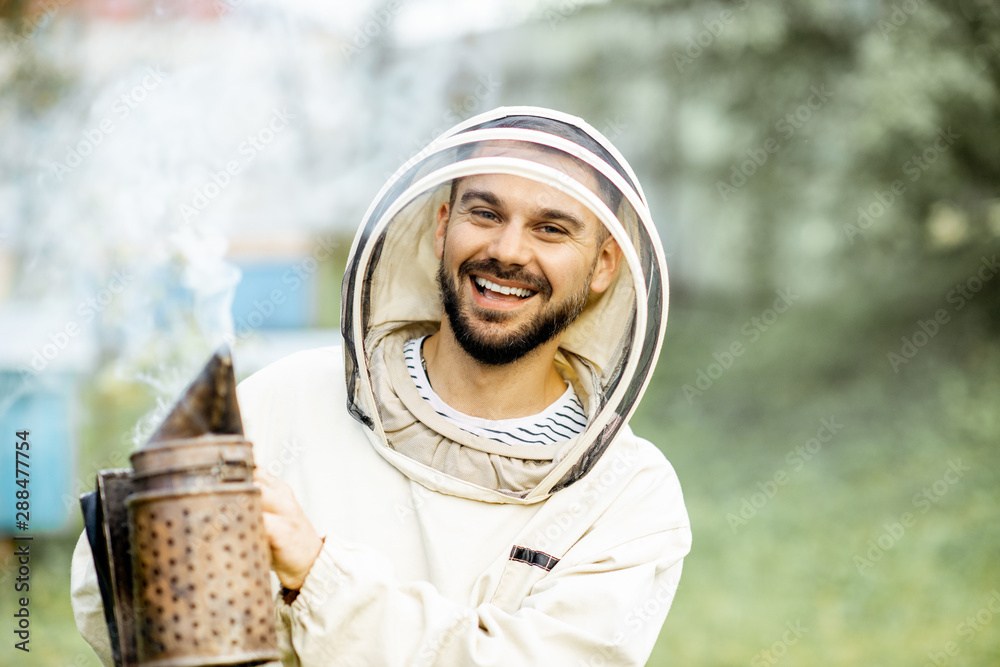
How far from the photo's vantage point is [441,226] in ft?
8.82

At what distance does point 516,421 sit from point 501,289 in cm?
36

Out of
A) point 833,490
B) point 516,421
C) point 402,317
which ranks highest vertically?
point 402,317

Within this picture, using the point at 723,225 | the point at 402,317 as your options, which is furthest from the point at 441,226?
the point at 723,225

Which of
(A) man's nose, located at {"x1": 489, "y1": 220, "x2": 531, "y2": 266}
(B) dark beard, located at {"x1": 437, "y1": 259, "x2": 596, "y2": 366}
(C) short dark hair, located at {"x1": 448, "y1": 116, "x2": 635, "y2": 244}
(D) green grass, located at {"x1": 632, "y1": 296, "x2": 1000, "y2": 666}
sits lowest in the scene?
(D) green grass, located at {"x1": 632, "y1": 296, "x2": 1000, "y2": 666}

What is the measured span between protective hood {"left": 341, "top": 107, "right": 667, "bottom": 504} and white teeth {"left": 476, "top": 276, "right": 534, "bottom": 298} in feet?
0.92

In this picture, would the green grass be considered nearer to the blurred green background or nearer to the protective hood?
the blurred green background

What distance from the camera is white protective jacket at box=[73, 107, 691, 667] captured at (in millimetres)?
2074

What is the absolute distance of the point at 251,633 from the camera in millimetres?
1552

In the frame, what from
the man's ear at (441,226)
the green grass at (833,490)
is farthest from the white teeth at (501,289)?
the green grass at (833,490)

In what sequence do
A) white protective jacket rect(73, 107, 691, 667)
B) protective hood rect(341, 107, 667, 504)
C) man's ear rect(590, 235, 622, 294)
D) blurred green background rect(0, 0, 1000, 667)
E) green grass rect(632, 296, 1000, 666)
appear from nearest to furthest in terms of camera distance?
1. white protective jacket rect(73, 107, 691, 667)
2. protective hood rect(341, 107, 667, 504)
3. man's ear rect(590, 235, 622, 294)
4. green grass rect(632, 296, 1000, 666)
5. blurred green background rect(0, 0, 1000, 667)

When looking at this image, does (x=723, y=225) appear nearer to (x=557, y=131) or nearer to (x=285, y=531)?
(x=557, y=131)

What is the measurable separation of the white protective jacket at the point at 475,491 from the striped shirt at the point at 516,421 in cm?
5

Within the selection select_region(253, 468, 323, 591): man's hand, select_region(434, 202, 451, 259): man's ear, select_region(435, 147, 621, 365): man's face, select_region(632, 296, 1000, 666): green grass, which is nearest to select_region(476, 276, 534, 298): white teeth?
select_region(435, 147, 621, 365): man's face

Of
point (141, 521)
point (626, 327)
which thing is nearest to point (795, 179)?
point (626, 327)
